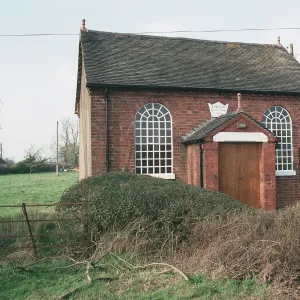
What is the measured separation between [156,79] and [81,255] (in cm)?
867

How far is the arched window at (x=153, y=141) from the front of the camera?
45.4ft

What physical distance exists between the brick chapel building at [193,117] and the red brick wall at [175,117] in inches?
1.5

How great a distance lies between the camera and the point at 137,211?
7.53m

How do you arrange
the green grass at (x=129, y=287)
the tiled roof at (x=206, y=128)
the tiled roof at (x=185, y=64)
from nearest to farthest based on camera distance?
1. the green grass at (x=129, y=287)
2. the tiled roof at (x=206, y=128)
3. the tiled roof at (x=185, y=64)

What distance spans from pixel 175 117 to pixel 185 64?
302cm

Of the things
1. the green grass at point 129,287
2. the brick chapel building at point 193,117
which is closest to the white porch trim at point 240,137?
the brick chapel building at point 193,117

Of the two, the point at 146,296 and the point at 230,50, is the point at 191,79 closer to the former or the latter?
the point at 230,50

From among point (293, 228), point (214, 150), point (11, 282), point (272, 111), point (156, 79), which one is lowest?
point (11, 282)

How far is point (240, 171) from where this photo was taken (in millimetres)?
12938

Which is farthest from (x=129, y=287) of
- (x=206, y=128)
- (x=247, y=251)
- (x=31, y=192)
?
(x=31, y=192)

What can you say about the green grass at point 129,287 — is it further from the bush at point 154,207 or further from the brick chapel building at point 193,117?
the brick chapel building at point 193,117

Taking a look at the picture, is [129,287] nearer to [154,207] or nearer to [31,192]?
[154,207]

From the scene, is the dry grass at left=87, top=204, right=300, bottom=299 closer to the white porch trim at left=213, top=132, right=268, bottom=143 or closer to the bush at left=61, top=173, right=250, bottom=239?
the bush at left=61, top=173, right=250, bottom=239

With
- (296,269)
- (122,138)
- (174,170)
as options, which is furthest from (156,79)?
(296,269)
